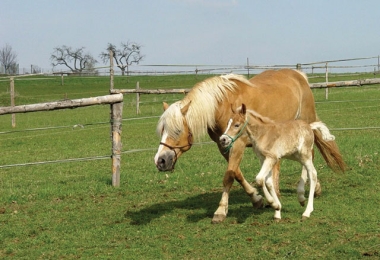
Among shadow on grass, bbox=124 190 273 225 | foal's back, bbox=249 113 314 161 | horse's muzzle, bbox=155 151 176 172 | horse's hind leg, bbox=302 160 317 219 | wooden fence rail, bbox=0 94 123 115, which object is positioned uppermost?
wooden fence rail, bbox=0 94 123 115

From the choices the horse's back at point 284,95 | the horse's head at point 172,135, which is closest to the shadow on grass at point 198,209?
the horse's head at point 172,135

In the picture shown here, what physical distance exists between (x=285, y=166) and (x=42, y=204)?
425cm

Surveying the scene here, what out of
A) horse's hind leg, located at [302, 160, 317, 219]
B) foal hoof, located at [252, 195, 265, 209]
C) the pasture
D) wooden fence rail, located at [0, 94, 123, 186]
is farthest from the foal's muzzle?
wooden fence rail, located at [0, 94, 123, 186]

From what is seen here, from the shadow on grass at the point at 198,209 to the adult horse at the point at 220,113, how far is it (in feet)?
0.80

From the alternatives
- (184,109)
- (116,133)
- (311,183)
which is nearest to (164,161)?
(184,109)

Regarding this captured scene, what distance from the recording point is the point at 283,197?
7.14 m

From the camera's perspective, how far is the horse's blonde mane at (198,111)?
19.7 ft

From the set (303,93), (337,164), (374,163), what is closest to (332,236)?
(337,164)

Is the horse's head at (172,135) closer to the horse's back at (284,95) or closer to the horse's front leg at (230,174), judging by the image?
the horse's front leg at (230,174)

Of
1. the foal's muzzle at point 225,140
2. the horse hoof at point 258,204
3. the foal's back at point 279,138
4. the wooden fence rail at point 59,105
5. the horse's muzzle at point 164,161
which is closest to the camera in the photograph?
the foal's muzzle at point 225,140

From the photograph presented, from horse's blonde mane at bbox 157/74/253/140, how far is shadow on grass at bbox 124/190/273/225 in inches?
39.9

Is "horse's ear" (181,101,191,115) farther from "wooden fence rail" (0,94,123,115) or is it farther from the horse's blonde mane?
"wooden fence rail" (0,94,123,115)

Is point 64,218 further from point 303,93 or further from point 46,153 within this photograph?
Answer: point 46,153

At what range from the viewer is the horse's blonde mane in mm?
6008
